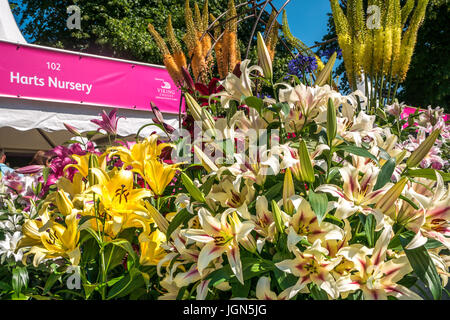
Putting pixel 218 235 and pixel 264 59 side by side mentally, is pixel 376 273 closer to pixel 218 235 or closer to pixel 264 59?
pixel 218 235

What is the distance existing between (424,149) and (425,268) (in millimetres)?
199

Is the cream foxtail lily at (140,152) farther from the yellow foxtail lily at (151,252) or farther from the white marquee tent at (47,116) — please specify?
the white marquee tent at (47,116)

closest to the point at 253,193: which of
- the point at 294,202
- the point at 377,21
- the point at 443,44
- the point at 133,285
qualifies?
the point at 294,202

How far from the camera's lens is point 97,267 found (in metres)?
0.74

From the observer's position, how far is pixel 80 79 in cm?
382

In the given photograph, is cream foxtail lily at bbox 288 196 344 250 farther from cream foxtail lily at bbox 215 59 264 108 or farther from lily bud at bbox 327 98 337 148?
cream foxtail lily at bbox 215 59 264 108

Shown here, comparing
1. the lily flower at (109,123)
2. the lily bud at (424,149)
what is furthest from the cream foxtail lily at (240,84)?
the lily flower at (109,123)

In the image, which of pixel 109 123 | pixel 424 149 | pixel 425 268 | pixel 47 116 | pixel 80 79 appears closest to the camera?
pixel 425 268

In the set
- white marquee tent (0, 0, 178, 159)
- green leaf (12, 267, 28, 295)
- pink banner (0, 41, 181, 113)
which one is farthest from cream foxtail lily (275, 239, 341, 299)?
pink banner (0, 41, 181, 113)

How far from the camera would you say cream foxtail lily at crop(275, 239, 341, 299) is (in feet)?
1.68

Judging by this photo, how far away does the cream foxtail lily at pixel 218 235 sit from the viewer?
1.79ft

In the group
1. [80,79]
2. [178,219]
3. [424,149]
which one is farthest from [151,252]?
[80,79]

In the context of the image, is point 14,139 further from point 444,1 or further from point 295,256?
point 444,1

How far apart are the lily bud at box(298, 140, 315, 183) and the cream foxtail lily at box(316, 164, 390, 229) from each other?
24 mm
